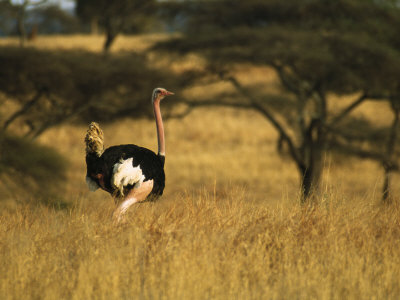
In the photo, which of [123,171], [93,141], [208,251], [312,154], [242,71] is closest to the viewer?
[208,251]

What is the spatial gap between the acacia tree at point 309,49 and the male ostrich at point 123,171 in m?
6.42

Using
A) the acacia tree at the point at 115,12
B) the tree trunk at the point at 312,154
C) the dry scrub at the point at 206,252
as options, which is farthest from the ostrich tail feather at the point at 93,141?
the acacia tree at the point at 115,12

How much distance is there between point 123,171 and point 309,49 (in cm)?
734

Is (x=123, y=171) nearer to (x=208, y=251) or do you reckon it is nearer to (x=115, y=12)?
(x=208, y=251)

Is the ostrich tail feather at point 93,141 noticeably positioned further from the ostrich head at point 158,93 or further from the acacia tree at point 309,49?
the acacia tree at point 309,49

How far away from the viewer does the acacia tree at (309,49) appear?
38.6 ft

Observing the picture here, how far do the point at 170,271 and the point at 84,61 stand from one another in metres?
8.47

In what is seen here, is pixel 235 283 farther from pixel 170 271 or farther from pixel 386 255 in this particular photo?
pixel 386 255

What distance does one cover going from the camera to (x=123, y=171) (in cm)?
488

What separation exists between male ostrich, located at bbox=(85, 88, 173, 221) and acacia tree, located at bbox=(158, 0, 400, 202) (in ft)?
21.0

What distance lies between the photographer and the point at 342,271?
4.20 meters

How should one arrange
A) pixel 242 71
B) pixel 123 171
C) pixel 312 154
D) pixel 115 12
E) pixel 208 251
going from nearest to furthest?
pixel 208 251
pixel 123 171
pixel 312 154
pixel 242 71
pixel 115 12

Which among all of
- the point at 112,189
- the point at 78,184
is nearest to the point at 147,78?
the point at 78,184

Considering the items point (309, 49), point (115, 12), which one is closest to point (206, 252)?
point (309, 49)
